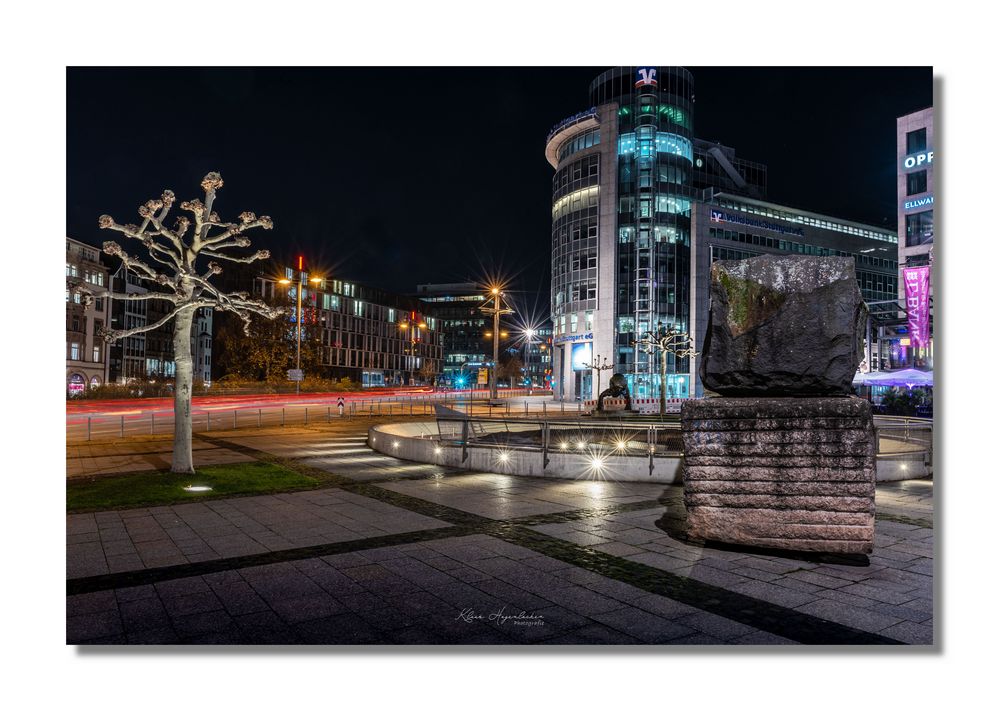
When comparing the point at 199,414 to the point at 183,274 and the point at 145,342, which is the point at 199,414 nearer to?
the point at 183,274

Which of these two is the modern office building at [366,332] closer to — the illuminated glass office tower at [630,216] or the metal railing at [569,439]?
the illuminated glass office tower at [630,216]

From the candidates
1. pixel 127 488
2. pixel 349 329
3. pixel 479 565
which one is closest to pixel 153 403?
pixel 127 488

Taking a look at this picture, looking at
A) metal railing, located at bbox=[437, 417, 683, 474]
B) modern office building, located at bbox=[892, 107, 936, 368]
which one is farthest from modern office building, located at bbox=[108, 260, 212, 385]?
modern office building, located at bbox=[892, 107, 936, 368]

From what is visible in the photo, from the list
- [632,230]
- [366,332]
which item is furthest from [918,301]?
[366,332]

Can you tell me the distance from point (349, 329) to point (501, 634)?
348 ft

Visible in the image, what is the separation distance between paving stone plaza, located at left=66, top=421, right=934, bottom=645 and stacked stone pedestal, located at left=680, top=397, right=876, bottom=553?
1.01 feet

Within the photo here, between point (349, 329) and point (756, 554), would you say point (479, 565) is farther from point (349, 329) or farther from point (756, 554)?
point (349, 329)

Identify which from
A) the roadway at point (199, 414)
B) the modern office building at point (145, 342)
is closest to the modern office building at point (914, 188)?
the roadway at point (199, 414)

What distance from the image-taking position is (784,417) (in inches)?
270

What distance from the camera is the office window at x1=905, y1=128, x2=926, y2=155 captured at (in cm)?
5144

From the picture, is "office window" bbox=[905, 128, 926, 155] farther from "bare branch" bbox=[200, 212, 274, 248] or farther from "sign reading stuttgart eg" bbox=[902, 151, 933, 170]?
"bare branch" bbox=[200, 212, 274, 248]

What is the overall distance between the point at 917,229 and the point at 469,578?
58.0 metres

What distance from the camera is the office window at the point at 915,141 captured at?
51.4 metres

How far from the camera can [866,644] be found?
4.94 m
